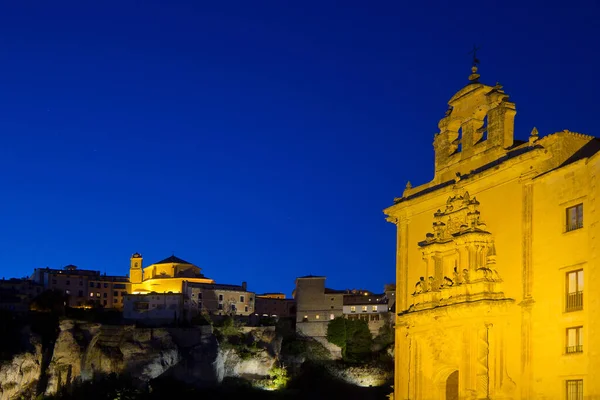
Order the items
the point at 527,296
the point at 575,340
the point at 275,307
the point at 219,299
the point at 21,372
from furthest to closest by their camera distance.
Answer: the point at 275,307 → the point at 219,299 → the point at 21,372 → the point at 527,296 → the point at 575,340

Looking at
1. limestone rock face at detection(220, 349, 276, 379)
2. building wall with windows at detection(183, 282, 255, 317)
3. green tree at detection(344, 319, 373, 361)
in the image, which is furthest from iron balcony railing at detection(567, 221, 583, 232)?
building wall with windows at detection(183, 282, 255, 317)

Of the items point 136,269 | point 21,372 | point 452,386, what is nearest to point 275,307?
point 136,269

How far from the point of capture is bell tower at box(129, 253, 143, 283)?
327 ft

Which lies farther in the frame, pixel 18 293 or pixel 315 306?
pixel 18 293

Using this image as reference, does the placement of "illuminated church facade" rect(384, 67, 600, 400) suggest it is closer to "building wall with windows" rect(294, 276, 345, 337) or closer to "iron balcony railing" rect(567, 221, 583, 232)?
"iron balcony railing" rect(567, 221, 583, 232)

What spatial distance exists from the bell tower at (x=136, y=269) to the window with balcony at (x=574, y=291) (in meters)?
82.5

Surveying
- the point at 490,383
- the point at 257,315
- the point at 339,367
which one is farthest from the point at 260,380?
the point at 490,383

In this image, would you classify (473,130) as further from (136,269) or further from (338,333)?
(136,269)

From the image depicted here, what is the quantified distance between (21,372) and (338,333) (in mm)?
31147

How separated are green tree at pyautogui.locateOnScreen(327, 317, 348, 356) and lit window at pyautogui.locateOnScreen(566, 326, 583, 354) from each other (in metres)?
62.3

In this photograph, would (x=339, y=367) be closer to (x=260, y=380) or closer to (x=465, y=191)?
(x=260, y=380)

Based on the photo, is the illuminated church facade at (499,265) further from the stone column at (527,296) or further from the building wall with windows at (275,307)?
the building wall with windows at (275,307)

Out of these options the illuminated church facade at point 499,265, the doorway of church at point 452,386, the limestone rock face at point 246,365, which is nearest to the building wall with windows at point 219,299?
the limestone rock face at point 246,365

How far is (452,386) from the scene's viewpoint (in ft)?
83.2
